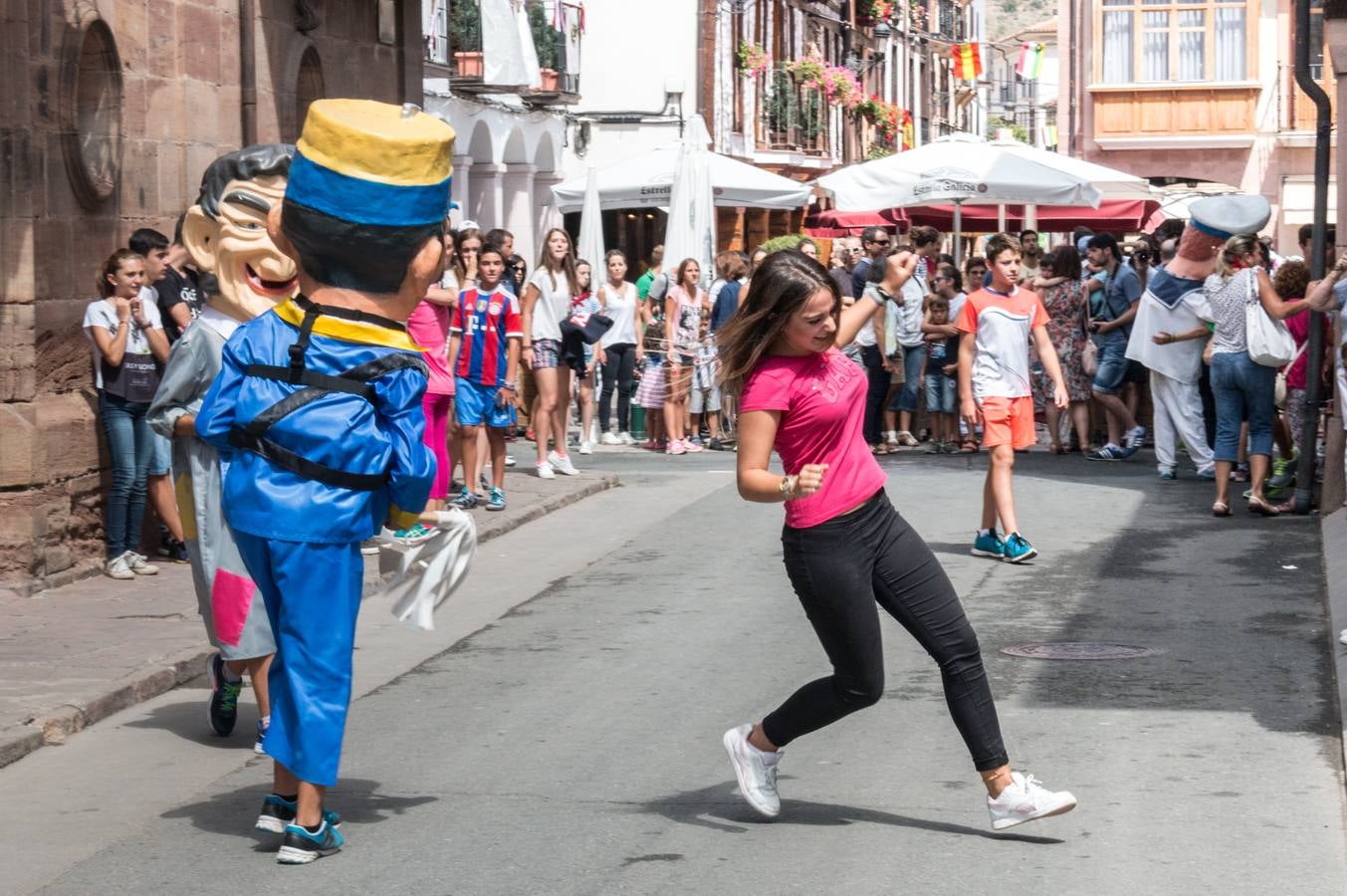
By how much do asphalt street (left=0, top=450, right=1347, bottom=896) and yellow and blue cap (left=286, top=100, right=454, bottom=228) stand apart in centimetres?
180

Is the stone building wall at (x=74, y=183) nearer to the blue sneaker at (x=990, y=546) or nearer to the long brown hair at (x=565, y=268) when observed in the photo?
the long brown hair at (x=565, y=268)

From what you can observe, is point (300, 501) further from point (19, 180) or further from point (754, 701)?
point (19, 180)

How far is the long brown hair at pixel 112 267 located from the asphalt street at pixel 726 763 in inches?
90.0

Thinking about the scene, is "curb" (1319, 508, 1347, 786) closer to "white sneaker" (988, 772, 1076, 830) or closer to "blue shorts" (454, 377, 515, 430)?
"white sneaker" (988, 772, 1076, 830)

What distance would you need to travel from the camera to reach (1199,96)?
139 feet

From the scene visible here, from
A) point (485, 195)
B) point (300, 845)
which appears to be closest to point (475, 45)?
point (485, 195)

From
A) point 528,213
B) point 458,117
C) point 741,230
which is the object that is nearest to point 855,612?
point 458,117

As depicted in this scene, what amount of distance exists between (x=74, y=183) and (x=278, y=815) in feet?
20.6

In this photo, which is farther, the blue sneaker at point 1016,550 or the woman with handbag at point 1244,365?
the woman with handbag at point 1244,365

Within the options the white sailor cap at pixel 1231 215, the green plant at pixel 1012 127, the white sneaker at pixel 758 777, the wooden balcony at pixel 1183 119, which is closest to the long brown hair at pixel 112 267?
the white sneaker at pixel 758 777

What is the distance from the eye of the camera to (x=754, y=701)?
26.0 ft

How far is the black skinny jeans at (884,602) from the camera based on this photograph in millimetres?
5957

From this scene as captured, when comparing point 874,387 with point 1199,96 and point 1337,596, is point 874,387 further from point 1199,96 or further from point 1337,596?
point 1199,96

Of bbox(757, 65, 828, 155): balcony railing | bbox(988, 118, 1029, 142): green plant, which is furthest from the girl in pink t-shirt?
bbox(988, 118, 1029, 142): green plant
